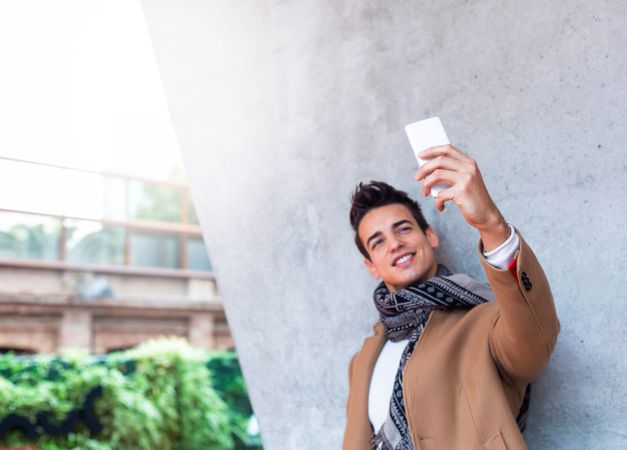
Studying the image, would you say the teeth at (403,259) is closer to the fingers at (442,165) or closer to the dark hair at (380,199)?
the dark hair at (380,199)

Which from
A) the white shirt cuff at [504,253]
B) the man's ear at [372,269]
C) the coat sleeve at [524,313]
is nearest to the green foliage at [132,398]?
the man's ear at [372,269]

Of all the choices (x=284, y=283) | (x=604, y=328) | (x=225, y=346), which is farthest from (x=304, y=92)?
(x=225, y=346)

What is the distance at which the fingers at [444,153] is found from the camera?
1540 millimetres

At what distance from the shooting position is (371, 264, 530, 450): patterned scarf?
1.89 m

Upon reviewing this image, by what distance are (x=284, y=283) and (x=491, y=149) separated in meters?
0.94

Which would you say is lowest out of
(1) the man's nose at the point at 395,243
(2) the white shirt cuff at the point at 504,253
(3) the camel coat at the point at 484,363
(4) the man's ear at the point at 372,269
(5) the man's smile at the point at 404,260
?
(3) the camel coat at the point at 484,363

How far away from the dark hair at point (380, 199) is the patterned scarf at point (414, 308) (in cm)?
32

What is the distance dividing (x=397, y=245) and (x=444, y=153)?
2.03 ft

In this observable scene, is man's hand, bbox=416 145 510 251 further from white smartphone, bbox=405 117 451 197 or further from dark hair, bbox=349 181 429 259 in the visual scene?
dark hair, bbox=349 181 429 259

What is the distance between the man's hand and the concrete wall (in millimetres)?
619

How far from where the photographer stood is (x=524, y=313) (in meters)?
1.54

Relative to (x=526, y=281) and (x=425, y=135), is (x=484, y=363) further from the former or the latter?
(x=425, y=135)

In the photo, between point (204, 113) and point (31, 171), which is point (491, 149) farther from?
point (31, 171)

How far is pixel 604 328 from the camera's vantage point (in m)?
1.96
